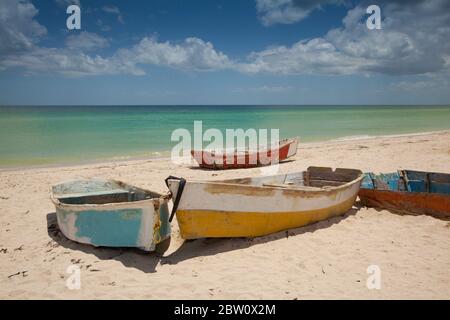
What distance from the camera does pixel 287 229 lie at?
6004 mm

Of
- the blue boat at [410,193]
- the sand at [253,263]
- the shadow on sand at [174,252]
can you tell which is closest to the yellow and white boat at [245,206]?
the shadow on sand at [174,252]

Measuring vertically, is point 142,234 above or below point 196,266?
above

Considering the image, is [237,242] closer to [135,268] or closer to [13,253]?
[135,268]

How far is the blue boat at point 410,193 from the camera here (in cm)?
657

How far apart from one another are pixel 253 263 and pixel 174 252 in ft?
4.30

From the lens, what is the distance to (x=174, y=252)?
5.53m

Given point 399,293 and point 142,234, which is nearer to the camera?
point 399,293

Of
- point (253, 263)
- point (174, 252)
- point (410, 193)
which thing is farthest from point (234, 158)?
point (253, 263)

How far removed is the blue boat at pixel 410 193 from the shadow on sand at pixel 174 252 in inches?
74.5

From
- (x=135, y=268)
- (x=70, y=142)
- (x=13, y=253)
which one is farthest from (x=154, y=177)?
(x=70, y=142)

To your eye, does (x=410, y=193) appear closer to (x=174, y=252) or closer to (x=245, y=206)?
(x=245, y=206)

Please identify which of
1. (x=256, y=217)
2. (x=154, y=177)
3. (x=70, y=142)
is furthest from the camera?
(x=70, y=142)
